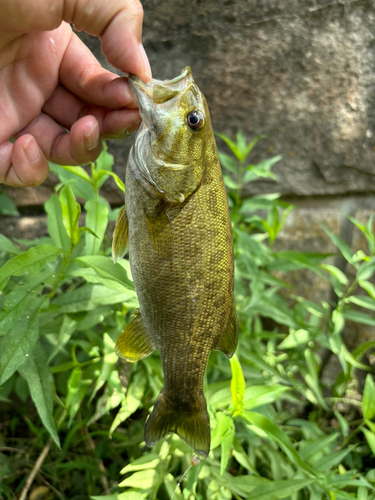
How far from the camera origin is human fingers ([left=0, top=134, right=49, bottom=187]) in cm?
114

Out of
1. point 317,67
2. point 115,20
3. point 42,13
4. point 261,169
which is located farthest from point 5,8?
point 317,67

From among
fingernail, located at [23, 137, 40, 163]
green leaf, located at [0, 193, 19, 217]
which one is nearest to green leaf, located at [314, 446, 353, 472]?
fingernail, located at [23, 137, 40, 163]

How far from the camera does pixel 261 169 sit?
1677 millimetres

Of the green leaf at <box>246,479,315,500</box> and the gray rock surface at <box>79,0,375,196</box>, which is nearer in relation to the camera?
the green leaf at <box>246,479,315,500</box>

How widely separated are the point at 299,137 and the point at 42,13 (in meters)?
1.34

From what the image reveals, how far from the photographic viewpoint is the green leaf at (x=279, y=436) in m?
1.09

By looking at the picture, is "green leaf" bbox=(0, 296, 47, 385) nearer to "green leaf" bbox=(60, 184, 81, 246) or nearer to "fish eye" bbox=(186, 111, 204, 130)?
"green leaf" bbox=(60, 184, 81, 246)

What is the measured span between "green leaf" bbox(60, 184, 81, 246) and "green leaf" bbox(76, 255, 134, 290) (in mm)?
101

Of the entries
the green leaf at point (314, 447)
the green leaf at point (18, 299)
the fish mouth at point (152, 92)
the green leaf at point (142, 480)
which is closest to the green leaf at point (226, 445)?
the green leaf at point (142, 480)

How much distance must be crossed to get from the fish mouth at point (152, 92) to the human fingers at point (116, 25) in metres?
0.06

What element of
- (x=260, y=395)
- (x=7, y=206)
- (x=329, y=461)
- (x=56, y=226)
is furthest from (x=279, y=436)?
(x=7, y=206)

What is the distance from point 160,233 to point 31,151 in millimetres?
Answer: 462

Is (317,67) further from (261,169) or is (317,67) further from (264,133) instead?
(261,169)

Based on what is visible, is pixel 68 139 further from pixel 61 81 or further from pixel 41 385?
pixel 41 385
